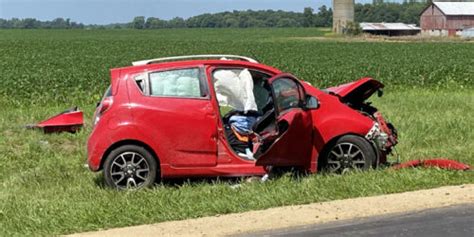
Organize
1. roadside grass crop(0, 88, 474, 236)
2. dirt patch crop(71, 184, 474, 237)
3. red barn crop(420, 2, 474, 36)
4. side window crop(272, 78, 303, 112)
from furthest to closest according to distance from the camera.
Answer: red barn crop(420, 2, 474, 36), side window crop(272, 78, 303, 112), roadside grass crop(0, 88, 474, 236), dirt patch crop(71, 184, 474, 237)

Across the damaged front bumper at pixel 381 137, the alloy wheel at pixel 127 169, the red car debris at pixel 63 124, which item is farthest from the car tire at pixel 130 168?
the red car debris at pixel 63 124

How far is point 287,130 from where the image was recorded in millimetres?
6891

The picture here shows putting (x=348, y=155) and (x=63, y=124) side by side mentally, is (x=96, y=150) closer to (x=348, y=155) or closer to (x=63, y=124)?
(x=348, y=155)

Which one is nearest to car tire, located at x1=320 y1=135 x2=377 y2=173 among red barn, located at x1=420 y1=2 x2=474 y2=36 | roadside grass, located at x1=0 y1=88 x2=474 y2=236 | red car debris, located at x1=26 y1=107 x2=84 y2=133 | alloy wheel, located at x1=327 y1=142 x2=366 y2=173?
alloy wheel, located at x1=327 y1=142 x2=366 y2=173

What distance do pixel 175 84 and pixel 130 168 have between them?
1033mm

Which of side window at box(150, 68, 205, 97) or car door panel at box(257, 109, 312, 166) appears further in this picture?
side window at box(150, 68, 205, 97)

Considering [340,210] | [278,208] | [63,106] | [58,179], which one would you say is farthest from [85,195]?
[63,106]

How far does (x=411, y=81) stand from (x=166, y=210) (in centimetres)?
1718

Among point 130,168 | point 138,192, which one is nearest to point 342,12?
point 130,168

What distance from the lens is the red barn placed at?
109 metres

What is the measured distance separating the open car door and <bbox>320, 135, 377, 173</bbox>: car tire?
0.87 feet

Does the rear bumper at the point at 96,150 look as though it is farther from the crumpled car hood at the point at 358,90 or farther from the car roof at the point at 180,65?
the crumpled car hood at the point at 358,90

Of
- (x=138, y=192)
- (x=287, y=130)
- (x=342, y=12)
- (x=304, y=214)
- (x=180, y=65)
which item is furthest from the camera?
(x=342, y=12)

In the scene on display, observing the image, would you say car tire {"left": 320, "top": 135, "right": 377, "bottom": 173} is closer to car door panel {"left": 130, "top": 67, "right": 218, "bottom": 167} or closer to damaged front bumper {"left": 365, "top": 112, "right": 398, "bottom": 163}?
damaged front bumper {"left": 365, "top": 112, "right": 398, "bottom": 163}
